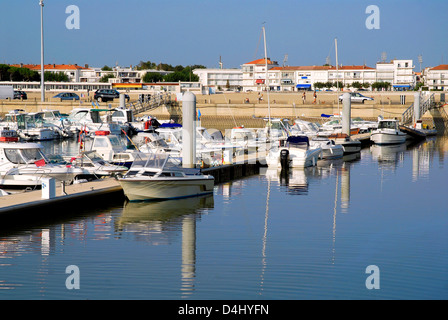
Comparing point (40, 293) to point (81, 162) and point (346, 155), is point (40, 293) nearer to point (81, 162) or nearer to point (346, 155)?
point (81, 162)

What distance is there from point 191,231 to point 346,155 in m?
25.2

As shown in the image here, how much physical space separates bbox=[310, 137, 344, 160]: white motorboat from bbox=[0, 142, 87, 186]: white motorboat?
56.9 ft

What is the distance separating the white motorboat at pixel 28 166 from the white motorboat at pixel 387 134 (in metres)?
29.3

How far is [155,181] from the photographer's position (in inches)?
934

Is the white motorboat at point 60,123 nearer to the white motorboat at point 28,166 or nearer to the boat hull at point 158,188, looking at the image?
the white motorboat at point 28,166

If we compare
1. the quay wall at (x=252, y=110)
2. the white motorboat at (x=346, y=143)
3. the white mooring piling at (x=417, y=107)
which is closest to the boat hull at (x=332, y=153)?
the white motorboat at (x=346, y=143)

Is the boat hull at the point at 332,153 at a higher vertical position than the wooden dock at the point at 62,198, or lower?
higher

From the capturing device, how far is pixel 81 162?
2750cm

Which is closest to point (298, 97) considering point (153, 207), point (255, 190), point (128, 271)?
point (255, 190)

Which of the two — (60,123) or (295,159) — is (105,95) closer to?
(60,123)

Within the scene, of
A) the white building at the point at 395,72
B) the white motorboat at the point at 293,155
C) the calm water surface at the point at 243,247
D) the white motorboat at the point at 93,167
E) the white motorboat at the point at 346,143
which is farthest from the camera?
the white building at the point at 395,72

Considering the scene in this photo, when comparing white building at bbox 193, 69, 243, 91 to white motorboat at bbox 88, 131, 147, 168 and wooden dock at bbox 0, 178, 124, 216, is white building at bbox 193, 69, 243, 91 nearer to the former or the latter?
white motorboat at bbox 88, 131, 147, 168

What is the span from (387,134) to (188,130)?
28053 millimetres

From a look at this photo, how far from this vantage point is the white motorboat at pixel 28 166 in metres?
25.8
